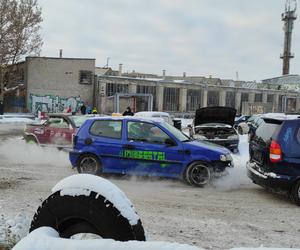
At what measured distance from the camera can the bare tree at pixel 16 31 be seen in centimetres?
3847

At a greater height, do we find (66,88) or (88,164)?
(66,88)

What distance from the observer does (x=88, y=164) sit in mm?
9875

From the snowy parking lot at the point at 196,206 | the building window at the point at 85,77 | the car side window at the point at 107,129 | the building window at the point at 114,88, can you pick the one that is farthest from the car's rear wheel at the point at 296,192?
the building window at the point at 85,77

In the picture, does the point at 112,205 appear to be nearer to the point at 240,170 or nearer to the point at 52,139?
the point at 240,170

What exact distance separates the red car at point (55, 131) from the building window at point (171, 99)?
31.4 m

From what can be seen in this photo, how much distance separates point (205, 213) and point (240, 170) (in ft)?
11.2

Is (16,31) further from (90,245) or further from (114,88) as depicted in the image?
(90,245)

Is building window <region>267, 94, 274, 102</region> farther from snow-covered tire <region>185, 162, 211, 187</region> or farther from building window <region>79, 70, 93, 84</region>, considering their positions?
snow-covered tire <region>185, 162, 211, 187</region>

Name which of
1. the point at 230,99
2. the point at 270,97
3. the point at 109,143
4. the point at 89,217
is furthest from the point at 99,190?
the point at 270,97

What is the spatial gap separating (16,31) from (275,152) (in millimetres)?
36073

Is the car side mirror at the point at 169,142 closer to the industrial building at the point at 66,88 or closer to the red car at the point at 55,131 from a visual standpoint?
the red car at the point at 55,131

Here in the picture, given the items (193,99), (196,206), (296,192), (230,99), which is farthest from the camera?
(230,99)

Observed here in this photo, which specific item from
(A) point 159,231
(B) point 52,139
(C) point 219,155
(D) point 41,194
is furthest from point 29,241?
(B) point 52,139

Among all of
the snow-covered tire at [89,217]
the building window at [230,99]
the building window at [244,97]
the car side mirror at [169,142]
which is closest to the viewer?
the snow-covered tire at [89,217]
